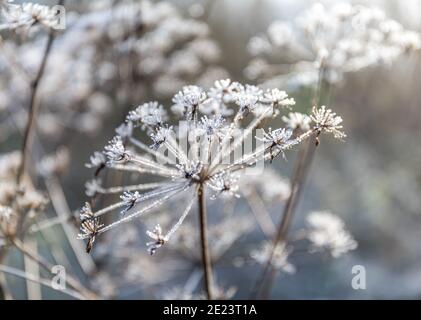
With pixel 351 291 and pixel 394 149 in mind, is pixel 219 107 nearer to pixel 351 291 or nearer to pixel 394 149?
pixel 351 291

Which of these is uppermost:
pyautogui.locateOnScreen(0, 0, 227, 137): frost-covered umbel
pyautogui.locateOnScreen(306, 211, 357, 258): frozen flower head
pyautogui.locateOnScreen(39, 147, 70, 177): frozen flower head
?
pyautogui.locateOnScreen(0, 0, 227, 137): frost-covered umbel

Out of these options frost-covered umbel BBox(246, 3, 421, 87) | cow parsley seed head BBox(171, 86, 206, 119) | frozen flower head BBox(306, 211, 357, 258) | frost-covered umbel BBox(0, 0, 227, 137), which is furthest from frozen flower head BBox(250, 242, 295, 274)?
frost-covered umbel BBox(0, 0, 227, 137)

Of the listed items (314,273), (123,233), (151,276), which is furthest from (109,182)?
(314,273)

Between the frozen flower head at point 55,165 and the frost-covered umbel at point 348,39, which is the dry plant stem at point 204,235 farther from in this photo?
the frozen flower head at point 55,165

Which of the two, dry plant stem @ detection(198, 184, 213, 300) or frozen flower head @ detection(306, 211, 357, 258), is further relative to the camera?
frozen flower head @ detection(306, 211, 357, 258)

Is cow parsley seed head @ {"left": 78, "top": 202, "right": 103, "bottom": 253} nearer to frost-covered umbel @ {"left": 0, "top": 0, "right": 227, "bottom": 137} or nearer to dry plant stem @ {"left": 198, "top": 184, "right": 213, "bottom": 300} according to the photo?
dry plant stem @ {"left": 198, "top": 184, "right": 213, "bottom": 300}

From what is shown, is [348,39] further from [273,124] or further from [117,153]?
[273,124]
